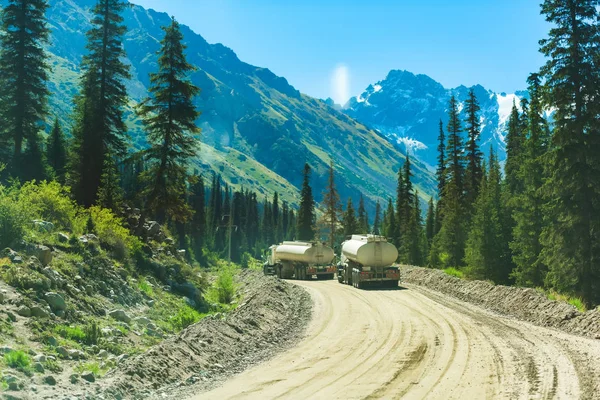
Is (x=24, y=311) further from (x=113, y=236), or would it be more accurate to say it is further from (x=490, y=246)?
(x=490, y=246)

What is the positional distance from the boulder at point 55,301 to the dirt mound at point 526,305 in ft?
51.3

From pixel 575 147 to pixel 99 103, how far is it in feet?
95.2

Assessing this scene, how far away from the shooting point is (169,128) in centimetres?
3030

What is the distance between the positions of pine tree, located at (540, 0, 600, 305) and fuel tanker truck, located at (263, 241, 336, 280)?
23190 mm

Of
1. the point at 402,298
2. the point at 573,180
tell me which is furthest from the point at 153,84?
the point at 573,180

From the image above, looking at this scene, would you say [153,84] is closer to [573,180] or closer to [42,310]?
[42,310]

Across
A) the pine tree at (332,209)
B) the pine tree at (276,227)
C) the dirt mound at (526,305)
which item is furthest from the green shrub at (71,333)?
the pine tree at (276,227)

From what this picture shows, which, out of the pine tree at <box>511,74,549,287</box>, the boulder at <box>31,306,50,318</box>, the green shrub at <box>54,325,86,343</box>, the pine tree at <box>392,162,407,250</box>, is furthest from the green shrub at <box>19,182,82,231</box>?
the pine tree at <box>392,162,407,250</box>

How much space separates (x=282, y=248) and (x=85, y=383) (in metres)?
39.9

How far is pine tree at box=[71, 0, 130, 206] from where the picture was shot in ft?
110

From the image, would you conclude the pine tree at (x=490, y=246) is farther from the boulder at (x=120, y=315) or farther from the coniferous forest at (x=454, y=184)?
the boulder at (x=120, y=315)

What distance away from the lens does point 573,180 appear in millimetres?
24625

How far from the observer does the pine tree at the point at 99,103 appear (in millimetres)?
33594

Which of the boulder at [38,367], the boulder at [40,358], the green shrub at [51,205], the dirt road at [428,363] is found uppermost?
the green shrub at [51,205]
